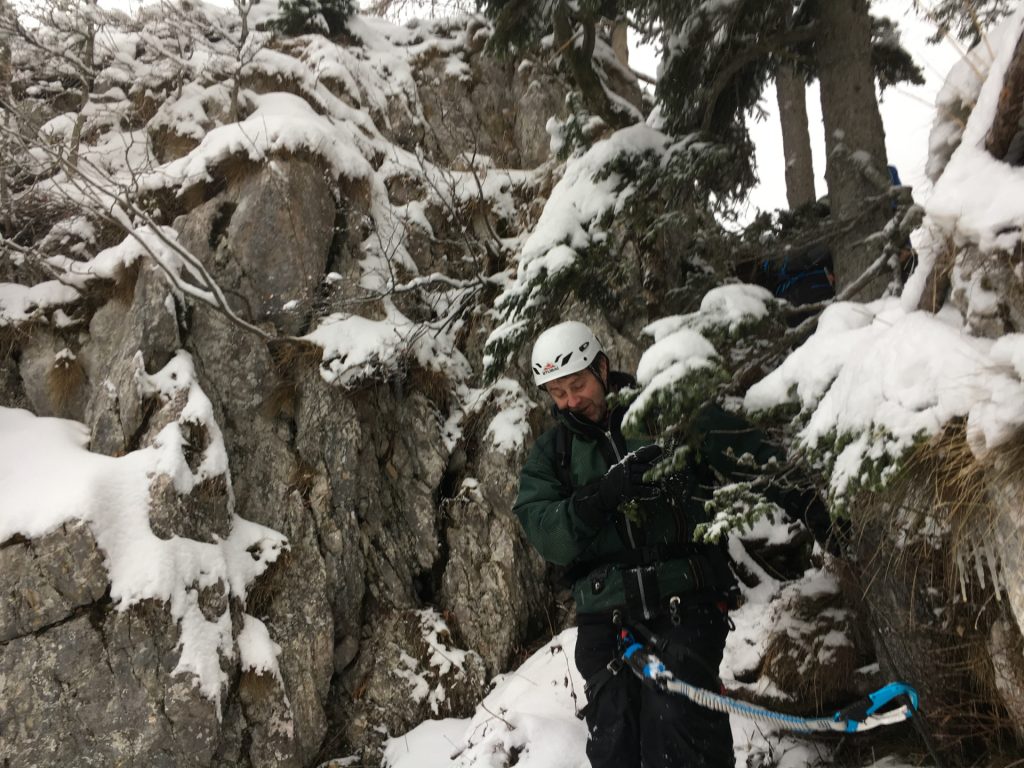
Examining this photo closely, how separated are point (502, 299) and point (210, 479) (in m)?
3.83

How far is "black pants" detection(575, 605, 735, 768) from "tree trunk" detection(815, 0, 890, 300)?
90.8 inches

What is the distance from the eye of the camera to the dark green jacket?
3.17 metres

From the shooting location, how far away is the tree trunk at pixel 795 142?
22.9 feet

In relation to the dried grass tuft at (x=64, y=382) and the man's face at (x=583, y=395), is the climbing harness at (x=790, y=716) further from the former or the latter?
the dried grass tuft at (x=64, y=382)

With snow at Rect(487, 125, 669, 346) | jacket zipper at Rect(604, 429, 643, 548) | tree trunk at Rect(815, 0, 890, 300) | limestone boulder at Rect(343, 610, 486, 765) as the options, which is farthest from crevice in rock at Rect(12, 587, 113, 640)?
tree trunk at Rect(815, 0, 890, 300)

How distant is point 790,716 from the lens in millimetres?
2555

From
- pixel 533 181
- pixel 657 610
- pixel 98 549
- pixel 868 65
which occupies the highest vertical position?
pixel 533 181

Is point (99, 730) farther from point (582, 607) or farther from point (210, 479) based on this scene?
point (582, 607)

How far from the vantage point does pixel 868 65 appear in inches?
149

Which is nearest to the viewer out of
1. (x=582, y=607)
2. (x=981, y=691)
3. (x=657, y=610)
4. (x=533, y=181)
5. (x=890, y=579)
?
(x=981, y=691)

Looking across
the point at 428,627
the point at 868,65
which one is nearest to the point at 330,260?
the point at 428,627

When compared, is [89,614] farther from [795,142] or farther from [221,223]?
[795,142]

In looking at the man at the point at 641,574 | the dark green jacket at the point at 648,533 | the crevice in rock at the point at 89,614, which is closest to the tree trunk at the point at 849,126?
the dark green jacket at the point at 648,533

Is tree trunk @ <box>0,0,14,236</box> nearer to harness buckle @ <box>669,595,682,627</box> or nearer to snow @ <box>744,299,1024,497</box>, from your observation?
harness buckle @ <box>669,595,682,627</box>
